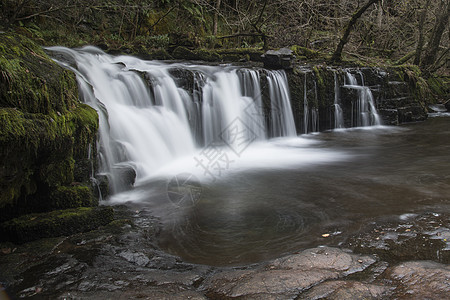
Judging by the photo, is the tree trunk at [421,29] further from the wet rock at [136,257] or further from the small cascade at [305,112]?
the wet rock at [136,257]

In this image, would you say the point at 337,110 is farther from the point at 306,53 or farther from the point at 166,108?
the point at 166,108

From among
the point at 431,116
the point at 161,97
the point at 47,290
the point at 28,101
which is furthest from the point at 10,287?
the point at 431,116

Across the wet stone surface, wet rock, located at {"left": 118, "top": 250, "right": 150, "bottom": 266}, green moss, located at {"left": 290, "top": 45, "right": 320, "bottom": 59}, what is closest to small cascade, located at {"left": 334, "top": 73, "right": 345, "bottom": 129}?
green moss, located at {"left": 290, "top": 45, "right": 320, "bottom": 59}

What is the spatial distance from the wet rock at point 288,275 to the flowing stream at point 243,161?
1.55 ft

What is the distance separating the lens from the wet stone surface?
2.60m

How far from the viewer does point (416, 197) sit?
5.14 m

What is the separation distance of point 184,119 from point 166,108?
0.54 meters

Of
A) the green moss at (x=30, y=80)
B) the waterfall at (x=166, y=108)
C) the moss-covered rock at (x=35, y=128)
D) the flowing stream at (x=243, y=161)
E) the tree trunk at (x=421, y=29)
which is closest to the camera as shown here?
the moss-covered rock at (x=35, y=128)

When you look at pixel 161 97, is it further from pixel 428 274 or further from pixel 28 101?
pixel 428 274

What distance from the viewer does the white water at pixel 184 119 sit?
23.5 feet

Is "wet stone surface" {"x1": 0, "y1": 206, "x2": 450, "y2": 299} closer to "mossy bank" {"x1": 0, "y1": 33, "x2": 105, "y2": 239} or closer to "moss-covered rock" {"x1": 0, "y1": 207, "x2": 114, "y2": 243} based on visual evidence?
"moss-covered rock" {"x1": 0, "y1": 207, "x2": 114, "y2": 243}

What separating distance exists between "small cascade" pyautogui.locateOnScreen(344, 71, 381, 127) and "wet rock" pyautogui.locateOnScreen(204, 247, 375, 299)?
1063 centimetres

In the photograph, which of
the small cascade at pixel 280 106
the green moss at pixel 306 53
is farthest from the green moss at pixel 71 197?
the green moss at pixel 306 53

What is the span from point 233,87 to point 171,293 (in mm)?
8408
